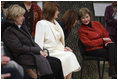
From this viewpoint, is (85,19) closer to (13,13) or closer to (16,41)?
(13,13)

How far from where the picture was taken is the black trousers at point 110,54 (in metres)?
6.29

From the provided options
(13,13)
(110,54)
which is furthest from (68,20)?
(13,13)

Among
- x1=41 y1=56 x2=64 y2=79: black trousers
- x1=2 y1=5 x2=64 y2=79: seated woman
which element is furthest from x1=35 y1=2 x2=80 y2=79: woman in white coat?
x1=2 y1=5 x2=64 y2=79: seated woman

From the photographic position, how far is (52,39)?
5.77m

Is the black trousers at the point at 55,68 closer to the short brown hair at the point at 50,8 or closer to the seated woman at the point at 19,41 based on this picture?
the seated woman at the point at 19,41

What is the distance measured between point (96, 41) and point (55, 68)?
51.9 inches

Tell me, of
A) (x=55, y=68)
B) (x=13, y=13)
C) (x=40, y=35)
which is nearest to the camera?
(x=13, y=13)

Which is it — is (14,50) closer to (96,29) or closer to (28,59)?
(28,59)

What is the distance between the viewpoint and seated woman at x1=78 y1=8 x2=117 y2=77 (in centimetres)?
633

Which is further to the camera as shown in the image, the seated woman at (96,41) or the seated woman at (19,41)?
the seated woman at (96,41)

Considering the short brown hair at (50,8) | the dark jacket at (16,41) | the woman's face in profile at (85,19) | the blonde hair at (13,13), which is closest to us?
the dark jacket at (16,41)

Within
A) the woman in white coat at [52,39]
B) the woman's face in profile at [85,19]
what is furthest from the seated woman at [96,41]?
the woman in white coat at [52,39]

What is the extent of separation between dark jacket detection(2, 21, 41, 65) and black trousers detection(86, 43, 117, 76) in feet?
5.04

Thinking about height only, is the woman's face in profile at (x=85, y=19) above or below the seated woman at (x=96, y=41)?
above
